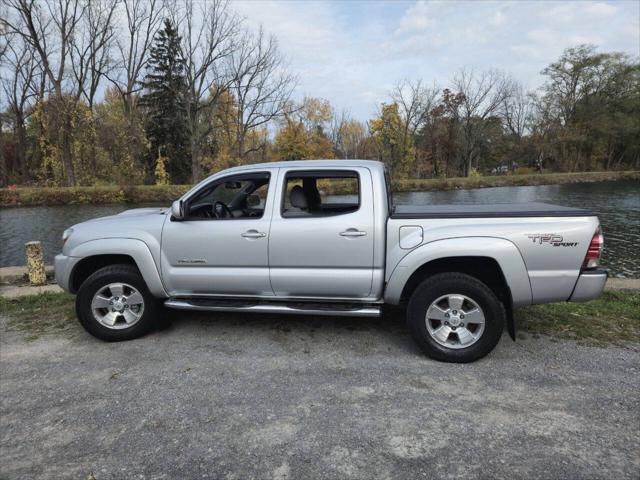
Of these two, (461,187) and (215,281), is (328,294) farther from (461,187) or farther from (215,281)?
(461,187)

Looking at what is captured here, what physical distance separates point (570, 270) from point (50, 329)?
568 centimetres

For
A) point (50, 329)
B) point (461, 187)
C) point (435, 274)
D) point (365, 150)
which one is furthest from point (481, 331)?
point (365, 150)

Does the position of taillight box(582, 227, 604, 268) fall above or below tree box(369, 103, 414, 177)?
below

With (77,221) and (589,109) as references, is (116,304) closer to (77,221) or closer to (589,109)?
(77,221)

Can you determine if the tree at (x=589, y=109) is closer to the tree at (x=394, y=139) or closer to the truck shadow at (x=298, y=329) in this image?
the tree at (x=394, y=139)

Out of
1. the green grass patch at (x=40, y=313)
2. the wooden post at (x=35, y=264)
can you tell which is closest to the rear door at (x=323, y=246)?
the green grass patch at (x=40, y=313)

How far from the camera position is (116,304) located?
4.54 meters

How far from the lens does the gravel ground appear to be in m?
2.57

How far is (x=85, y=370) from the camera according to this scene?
3.92 meters

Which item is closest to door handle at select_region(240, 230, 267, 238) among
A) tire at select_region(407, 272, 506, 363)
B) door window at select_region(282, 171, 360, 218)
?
door window at select_region(282, 171, 360, 218)

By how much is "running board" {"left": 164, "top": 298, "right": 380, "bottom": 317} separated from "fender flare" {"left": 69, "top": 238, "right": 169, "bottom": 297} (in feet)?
0.87

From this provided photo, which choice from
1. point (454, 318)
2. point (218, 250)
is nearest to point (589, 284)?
point (454, 318)

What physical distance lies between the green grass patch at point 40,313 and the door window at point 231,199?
2.17 m

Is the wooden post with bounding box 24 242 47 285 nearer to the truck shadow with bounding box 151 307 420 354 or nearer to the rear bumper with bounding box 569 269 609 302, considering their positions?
the truck shadow with bounding box 151 307 420 354
